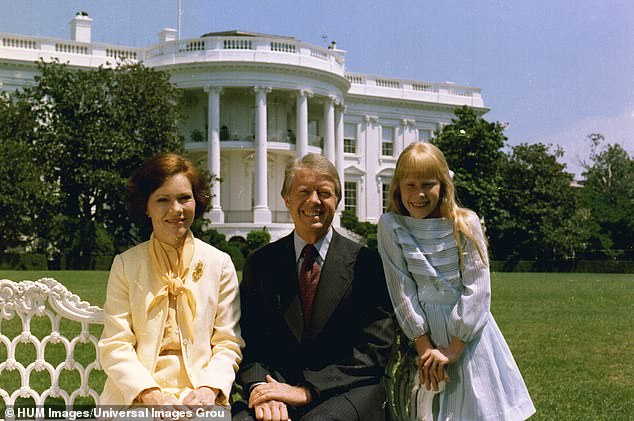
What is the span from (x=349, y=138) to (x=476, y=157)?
1104 centimetres

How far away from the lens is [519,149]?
147ft

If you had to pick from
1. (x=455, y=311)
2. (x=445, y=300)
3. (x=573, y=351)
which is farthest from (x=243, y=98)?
(x=455, y=311)

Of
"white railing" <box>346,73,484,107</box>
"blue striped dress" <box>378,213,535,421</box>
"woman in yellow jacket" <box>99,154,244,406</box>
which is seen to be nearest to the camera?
"woman in yellow jacket" <box>99,154,244,406</box>

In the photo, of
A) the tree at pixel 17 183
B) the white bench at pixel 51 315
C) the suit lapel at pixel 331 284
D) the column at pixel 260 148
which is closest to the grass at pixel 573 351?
the suit lapel at pixel 331 284

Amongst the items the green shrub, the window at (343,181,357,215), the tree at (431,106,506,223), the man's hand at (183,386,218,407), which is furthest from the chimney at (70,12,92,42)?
the man's hand at (183,386,218,407)

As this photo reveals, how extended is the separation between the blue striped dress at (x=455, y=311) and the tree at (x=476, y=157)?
35.1 meters

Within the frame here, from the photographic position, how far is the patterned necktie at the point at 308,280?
4.29 m

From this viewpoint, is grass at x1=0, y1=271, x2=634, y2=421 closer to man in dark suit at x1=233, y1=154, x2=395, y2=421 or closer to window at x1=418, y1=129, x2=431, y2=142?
man in dark suit at x1=233, y1=154, x2=395, y2=421

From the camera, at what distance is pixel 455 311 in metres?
4.16

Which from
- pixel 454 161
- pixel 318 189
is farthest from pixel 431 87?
pixel 318 189

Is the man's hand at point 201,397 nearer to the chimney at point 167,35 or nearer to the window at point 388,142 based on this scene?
the chimney at point 167,35

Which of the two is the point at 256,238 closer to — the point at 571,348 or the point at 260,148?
the point at 260,148

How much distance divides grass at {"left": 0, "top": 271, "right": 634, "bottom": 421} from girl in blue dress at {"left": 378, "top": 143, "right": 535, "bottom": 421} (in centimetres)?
266

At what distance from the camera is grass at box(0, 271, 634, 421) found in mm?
7082
